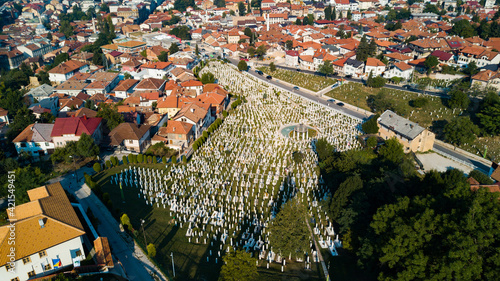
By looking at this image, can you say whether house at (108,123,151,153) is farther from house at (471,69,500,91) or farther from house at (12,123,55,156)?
house at (471,69,500,91)

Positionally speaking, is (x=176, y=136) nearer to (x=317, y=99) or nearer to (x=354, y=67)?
(x=317, y=99)

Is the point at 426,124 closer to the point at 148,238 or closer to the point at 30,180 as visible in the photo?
the point at 148,238

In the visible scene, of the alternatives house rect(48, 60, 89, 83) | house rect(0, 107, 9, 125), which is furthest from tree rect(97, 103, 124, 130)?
house rect(48, 60, 89, 83)

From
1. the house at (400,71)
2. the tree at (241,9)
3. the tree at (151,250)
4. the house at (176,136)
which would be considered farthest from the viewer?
the tree at (241,9)

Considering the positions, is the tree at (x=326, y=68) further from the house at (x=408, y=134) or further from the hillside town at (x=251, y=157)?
the house at (x=408, y=134)

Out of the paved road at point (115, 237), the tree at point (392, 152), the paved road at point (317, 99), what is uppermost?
the paved road at point (115, 237)

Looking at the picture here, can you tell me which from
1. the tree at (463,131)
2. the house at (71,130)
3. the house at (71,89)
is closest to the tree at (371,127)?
the tree at (463,131)
